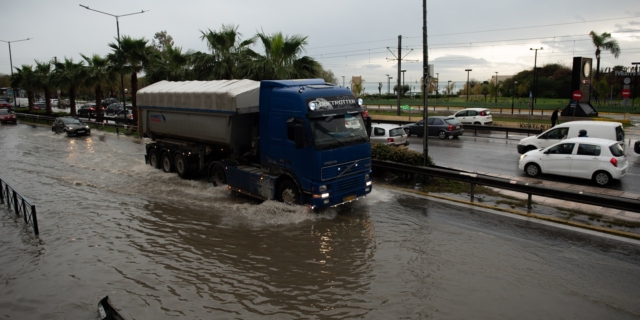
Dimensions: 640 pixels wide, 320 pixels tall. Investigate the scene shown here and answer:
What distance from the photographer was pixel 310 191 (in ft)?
36.3

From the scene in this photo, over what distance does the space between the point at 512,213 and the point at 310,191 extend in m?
5.06

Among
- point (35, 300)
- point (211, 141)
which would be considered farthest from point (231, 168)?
point (35, 300)

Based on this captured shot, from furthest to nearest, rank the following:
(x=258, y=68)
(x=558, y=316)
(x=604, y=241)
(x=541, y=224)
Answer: (x=258, y=68)
(x=541, y=224)
(x=604, y=241)
(x=558, y=316)

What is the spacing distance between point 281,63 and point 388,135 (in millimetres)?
6124

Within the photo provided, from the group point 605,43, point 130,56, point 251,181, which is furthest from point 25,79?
point 605,43

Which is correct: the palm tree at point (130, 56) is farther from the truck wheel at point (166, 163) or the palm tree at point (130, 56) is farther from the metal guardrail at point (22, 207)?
the metal guardrail at point (22, 207)

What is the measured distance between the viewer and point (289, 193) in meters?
11.8

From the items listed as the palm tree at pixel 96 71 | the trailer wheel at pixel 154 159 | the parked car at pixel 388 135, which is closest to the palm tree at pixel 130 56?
the palm tree at pixel 96 71

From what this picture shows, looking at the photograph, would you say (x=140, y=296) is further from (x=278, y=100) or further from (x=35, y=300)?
(x=278, y=100)

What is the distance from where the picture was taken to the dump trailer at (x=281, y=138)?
1102cm

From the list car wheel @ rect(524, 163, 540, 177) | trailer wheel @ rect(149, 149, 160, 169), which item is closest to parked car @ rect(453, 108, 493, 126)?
car wheel @ rect(524, 163, 540, 177)

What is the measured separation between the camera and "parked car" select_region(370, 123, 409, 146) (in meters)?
21.6

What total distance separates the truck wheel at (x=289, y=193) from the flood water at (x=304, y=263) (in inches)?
10.9

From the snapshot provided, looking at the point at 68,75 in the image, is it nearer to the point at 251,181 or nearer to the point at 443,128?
the point at 443,128
